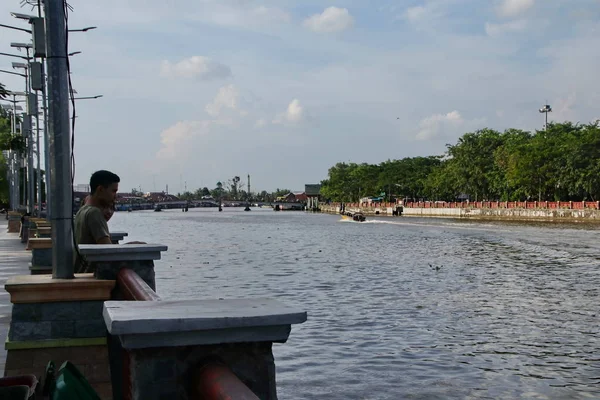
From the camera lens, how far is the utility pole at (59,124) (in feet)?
18.0

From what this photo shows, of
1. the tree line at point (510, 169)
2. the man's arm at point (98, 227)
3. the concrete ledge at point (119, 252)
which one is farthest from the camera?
the tree line at point (510, 169)

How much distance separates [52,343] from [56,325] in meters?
0.13

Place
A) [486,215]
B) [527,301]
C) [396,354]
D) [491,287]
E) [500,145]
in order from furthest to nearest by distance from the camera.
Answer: [500,145]
[486,215]
[491,287]
[527,301]
[396,354]

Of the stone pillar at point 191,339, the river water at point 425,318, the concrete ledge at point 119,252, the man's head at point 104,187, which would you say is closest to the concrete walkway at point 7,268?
the concrete ledge at point 119,252

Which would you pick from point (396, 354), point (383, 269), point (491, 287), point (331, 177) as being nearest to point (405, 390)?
point (396, 354)

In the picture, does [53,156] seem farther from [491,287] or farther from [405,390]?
[491,287]

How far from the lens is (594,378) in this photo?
416 inches

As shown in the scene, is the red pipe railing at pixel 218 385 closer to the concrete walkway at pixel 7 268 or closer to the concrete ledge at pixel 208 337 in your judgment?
the concrete ledge at pixel 208 337

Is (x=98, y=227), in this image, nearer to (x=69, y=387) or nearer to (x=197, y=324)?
(x=69, y=387)

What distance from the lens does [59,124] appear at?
5.56m

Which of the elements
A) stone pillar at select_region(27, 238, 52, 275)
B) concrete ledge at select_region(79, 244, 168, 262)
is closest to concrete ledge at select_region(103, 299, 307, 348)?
concrete ledge at select_region(79, 244, 168, 262)

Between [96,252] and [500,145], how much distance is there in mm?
95671

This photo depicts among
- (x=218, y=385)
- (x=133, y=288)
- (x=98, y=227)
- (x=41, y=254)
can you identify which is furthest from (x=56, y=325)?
(x=41, y=254)

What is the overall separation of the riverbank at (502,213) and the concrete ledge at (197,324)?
7103cm
